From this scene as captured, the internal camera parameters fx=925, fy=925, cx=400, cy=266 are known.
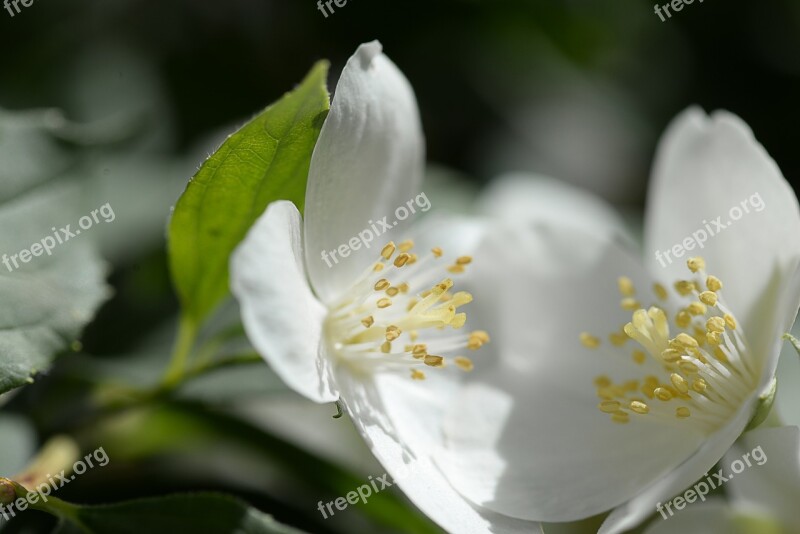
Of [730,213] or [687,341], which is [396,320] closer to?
[687,341]

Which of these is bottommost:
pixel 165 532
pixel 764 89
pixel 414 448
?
pixel 764 89

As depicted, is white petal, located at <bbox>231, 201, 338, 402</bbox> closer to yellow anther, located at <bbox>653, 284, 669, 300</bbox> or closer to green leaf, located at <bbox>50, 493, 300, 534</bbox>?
green leaf, located at <bbox>50, 493, 300, 534</bbox>

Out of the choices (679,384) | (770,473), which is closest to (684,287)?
(679,384)

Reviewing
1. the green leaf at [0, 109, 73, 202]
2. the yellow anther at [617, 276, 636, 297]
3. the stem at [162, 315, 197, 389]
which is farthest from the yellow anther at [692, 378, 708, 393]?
the green leaf at [0, 109, 73, 202]

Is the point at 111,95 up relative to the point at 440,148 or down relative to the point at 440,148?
up

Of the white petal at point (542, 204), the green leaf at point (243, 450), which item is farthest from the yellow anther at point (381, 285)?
the white petal at point (542, 204)

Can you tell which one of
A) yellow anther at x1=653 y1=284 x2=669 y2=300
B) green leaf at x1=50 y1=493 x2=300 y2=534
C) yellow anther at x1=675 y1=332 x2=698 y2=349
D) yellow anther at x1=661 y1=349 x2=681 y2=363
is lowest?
yellow anther at x1=661 y1=349 x2=681 y2=363

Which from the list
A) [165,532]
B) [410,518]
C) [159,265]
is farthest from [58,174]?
[410,518]

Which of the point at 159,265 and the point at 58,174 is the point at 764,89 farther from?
the point at 58,174
